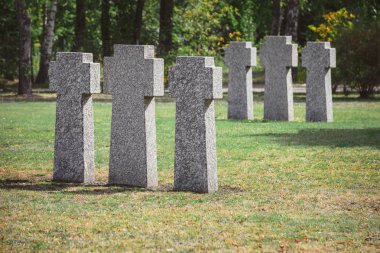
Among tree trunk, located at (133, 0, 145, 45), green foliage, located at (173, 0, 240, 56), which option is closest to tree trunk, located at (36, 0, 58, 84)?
tree trunk, located at (133, 0, 145, 45)

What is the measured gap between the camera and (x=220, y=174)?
1375 cm

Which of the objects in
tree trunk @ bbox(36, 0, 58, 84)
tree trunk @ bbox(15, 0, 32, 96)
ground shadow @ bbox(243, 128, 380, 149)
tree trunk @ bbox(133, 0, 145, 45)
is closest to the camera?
ground shadow @ bbox(243, 128, 380, 149)

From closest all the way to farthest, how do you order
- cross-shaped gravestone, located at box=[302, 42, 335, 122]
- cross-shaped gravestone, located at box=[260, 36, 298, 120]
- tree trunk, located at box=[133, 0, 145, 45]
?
cross-shaped gravestone, located at box=[302, 42, 335, 122] → cross-shaped gravestone, located at box=[260, 36, 298, 120] → tree trunk, located at box=[133, 0, 145, 45]

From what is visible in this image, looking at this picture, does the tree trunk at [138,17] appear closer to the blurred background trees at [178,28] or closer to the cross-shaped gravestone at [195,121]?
the blurred background trees at [178,28]

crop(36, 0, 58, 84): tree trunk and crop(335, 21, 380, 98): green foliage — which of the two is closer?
crop(335, 21, 380, 98): green foliage

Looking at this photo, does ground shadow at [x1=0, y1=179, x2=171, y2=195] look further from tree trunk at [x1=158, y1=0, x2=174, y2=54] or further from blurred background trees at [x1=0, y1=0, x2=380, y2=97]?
tree trunk at [x1=158, y1=0, x2=174, y2=54]

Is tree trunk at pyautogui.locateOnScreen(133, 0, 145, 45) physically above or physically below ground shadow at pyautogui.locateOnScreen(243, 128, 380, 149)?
above

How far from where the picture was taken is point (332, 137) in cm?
1903

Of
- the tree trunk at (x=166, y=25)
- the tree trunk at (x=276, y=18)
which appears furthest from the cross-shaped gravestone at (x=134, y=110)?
the tree trunk at (x=276, y=18)

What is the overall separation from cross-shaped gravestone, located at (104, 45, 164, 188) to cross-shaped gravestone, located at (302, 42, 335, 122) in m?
11.0

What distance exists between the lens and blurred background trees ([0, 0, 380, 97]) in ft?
104

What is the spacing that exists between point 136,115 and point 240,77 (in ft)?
37.4

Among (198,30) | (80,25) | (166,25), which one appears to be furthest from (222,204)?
(80,25)

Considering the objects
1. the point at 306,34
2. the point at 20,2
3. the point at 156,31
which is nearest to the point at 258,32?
the point at 306,34
